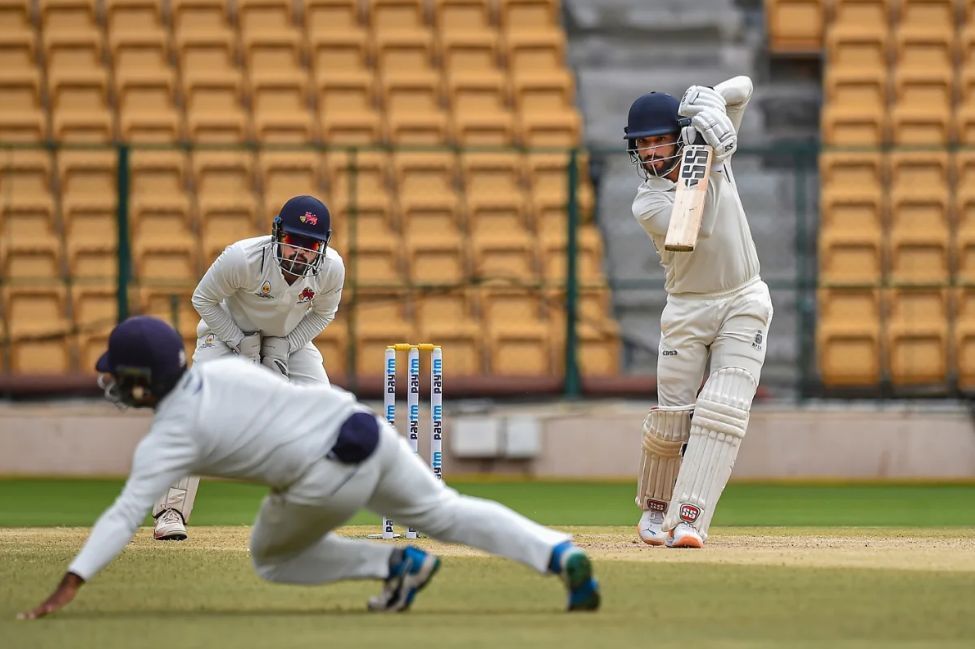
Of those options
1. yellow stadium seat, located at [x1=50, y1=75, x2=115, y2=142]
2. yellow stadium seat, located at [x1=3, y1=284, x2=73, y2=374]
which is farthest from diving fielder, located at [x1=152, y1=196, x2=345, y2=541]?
yellow stadium seat, located at [x1=50, y1=75, x2=115, y2=142]

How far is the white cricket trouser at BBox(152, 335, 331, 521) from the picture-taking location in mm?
8289

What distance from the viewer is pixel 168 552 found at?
7555 mm

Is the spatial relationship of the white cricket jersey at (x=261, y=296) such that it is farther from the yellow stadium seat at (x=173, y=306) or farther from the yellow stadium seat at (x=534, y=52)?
the yellow stadium seat at (x=534, y=52)

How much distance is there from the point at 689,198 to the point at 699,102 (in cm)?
50

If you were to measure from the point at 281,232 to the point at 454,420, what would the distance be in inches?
201

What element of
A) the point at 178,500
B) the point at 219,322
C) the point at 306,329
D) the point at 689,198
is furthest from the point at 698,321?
the point at 178,500

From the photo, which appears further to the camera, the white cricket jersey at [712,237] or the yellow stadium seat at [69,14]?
the yellow stadium seat at [69,14]

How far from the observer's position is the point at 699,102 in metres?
7.90

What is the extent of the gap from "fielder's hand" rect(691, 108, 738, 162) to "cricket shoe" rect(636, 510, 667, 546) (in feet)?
5.68

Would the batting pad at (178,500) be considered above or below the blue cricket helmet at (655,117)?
below

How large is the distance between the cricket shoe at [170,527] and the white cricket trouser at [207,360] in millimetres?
30

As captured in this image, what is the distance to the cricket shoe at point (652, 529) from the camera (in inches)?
313

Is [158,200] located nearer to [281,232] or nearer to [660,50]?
[660,50]

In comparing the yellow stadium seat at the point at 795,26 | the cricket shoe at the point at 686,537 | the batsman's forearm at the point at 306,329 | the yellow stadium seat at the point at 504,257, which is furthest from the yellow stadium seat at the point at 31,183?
the cricket shoe at the point at 686,537
